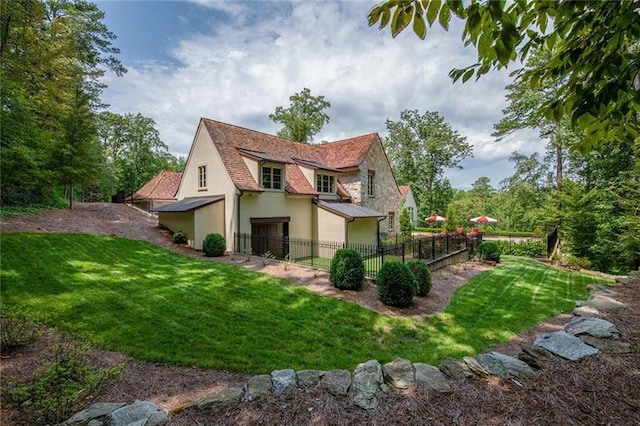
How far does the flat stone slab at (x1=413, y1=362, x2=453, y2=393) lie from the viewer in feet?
10.6

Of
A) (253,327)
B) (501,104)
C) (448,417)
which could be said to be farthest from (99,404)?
(501,104)

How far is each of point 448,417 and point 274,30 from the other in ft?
34.5

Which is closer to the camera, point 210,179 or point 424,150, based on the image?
point 210,179

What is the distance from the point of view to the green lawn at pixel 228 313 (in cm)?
523

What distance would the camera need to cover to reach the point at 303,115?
37312 millimetres

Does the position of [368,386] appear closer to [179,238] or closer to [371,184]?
[179,238]

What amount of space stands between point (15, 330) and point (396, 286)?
27.4ft

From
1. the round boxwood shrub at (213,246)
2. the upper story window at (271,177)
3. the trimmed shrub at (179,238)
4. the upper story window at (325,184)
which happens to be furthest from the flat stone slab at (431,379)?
the upper story window at (325,184)

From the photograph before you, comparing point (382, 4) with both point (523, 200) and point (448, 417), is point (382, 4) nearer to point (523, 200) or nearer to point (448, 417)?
point (448, 417)

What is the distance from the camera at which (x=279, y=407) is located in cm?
306

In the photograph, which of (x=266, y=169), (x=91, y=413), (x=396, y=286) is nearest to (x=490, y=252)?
(x=396, y=286)

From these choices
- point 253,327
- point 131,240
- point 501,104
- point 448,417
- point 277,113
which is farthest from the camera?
point 277,113

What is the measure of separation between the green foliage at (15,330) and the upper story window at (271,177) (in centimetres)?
1120

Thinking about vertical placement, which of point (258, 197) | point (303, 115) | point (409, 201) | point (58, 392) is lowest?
point (58, 392)
